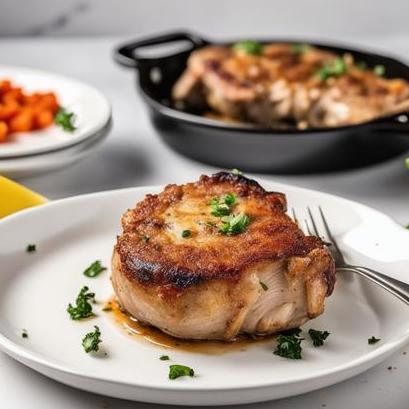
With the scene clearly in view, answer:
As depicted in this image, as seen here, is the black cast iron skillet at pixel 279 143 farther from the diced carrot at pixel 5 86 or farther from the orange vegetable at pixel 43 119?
the diced carrot at pixel 5 86

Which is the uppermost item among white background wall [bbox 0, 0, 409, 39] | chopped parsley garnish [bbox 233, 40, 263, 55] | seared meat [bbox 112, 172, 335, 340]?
seared meat [bbox 112, 172, 335, 340]

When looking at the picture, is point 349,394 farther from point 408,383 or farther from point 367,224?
point 367,224

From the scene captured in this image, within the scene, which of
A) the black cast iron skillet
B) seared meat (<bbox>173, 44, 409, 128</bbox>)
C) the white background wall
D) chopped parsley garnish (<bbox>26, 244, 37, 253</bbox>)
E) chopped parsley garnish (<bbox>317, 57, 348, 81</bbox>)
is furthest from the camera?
the white background wall

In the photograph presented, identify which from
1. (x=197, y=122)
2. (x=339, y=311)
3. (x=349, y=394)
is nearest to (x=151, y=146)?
(x=197, y=122)

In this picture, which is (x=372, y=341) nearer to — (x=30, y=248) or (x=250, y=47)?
(x=30, y=248)

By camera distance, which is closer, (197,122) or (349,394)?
(349,394)


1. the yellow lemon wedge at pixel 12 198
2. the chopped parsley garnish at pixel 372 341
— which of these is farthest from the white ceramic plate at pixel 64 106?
the chopped parsley garnish at pixel 372 341

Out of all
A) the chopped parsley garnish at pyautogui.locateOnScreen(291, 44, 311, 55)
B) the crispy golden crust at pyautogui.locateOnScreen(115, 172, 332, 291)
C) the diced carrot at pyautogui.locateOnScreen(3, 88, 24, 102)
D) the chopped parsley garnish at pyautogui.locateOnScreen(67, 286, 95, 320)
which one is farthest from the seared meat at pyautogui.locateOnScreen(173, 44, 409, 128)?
the chopped parsley garnish at pyautogui.locateOnScreen(67, 286, 95, 320)

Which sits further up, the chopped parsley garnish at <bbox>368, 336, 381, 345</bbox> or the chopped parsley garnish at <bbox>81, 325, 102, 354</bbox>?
the chopped parsley garnish at <bbox>368, 336, 381, 345</bbox>

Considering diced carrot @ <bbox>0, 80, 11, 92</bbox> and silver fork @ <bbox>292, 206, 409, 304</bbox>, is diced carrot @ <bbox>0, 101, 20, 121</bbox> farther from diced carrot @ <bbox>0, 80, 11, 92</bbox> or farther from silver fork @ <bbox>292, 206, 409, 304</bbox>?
silver fork @ <bbox>292, 206, 409, 304</bbox>
